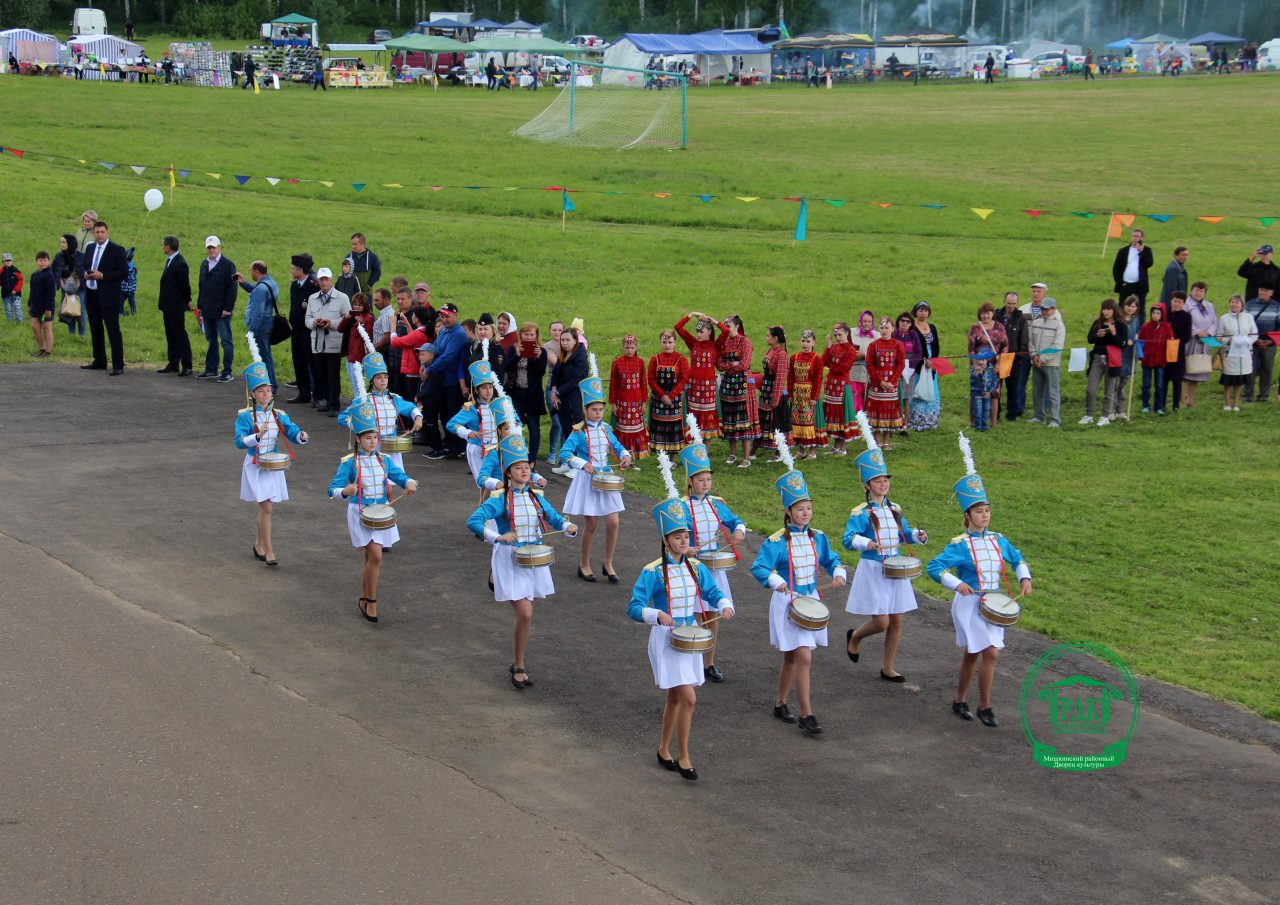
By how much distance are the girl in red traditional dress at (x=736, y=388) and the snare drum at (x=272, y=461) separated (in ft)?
Result: 22.6

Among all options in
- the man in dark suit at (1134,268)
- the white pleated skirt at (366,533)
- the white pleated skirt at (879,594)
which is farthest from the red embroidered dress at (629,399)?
the man in dark suit at (1134,268)

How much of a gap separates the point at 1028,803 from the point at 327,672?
18.8 feet

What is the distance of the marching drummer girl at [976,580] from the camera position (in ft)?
38.0

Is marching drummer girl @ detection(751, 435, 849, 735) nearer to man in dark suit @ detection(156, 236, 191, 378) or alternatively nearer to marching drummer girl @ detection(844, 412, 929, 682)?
marching drummer girl @ detection(844, 412, 929, 682)

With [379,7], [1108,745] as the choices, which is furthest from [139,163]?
[379,7]

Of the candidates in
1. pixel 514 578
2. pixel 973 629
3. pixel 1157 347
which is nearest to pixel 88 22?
pixel 1157 347

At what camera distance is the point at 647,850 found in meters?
9.25

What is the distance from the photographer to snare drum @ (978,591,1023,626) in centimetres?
1143

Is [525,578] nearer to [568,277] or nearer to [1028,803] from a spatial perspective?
[1028,803]

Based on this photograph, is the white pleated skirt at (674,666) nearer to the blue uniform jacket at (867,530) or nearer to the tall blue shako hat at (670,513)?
the tall blue shako hat at (670,513)

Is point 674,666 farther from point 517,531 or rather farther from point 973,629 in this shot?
point 973,629

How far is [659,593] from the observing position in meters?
10.9

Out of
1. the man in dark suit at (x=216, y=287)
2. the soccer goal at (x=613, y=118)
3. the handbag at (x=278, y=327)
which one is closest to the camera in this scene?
the handbag at (x=278, y=327)

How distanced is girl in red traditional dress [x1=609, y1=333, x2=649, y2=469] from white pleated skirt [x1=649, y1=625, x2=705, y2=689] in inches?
301
